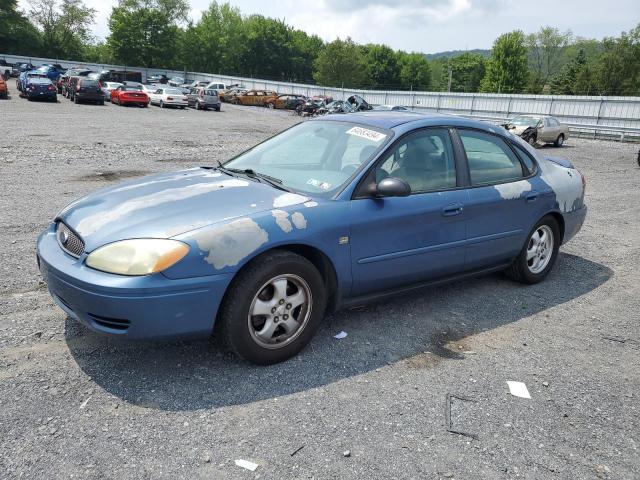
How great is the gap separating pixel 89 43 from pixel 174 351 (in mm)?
105063

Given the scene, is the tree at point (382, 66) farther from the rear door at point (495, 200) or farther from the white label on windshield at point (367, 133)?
the white label on windshield at point (367, 133)

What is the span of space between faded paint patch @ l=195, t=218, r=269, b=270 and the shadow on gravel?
75 centimetres

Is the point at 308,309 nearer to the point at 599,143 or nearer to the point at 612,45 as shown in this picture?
the point at 599,143

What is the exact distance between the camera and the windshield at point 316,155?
12.5 feet

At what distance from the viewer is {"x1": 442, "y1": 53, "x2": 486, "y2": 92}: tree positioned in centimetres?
10894

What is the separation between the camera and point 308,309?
3488mm

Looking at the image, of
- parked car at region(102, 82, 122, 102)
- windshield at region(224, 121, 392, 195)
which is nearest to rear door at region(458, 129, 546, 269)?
windshield at region(224, 121, 392, 195)

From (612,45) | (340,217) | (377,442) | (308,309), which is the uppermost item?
(612,45)

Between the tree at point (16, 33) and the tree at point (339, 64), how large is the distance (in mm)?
42027

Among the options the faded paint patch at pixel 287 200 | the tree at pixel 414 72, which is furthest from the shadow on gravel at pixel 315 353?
the tree at pixel 414 72

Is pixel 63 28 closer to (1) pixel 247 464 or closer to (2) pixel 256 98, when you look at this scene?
(2) pixel 256 98

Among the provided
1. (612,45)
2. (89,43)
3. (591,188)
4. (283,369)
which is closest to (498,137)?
(283,369)

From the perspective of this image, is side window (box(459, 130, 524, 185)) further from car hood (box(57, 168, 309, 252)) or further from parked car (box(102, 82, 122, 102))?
parked car (box(102, 82, 122, 102))

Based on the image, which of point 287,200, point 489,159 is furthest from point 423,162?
point 287,200
